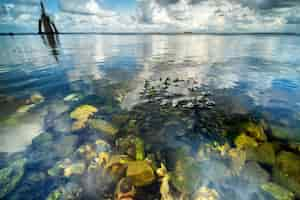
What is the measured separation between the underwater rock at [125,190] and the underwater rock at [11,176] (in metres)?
2.31

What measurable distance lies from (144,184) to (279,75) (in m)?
14.9

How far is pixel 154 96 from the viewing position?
8.87 m

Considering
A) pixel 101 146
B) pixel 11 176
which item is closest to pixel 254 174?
pixel 101 146

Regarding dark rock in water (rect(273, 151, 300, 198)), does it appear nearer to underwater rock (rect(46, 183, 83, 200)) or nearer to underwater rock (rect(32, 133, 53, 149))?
underwater rock (rect(46, 183, 83, 200))

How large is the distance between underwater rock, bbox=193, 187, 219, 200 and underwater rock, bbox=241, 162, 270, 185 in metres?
0.95

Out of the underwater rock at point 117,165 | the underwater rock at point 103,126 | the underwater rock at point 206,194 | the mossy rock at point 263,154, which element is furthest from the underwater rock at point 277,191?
the underwater rock at point 103,126

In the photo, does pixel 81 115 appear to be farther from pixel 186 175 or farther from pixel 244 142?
pixel 244 142

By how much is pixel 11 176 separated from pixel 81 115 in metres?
2.95

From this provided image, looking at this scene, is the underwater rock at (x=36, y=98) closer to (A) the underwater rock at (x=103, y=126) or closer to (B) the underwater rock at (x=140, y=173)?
(A) the underwater rock at (x=103, y=126)

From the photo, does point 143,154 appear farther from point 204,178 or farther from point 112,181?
point 204,178

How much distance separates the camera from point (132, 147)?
4.90m

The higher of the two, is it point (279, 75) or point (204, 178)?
point (279, 75)

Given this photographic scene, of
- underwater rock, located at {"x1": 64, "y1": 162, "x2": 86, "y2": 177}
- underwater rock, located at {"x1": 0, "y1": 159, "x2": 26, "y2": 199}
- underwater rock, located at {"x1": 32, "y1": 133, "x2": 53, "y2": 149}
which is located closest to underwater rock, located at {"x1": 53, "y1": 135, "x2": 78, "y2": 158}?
underwater rock, located at {"x1": 32, "y1": 133, "x2": 53, "y2": 149}

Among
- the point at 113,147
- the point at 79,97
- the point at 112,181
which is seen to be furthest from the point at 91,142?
the point at 79,97
